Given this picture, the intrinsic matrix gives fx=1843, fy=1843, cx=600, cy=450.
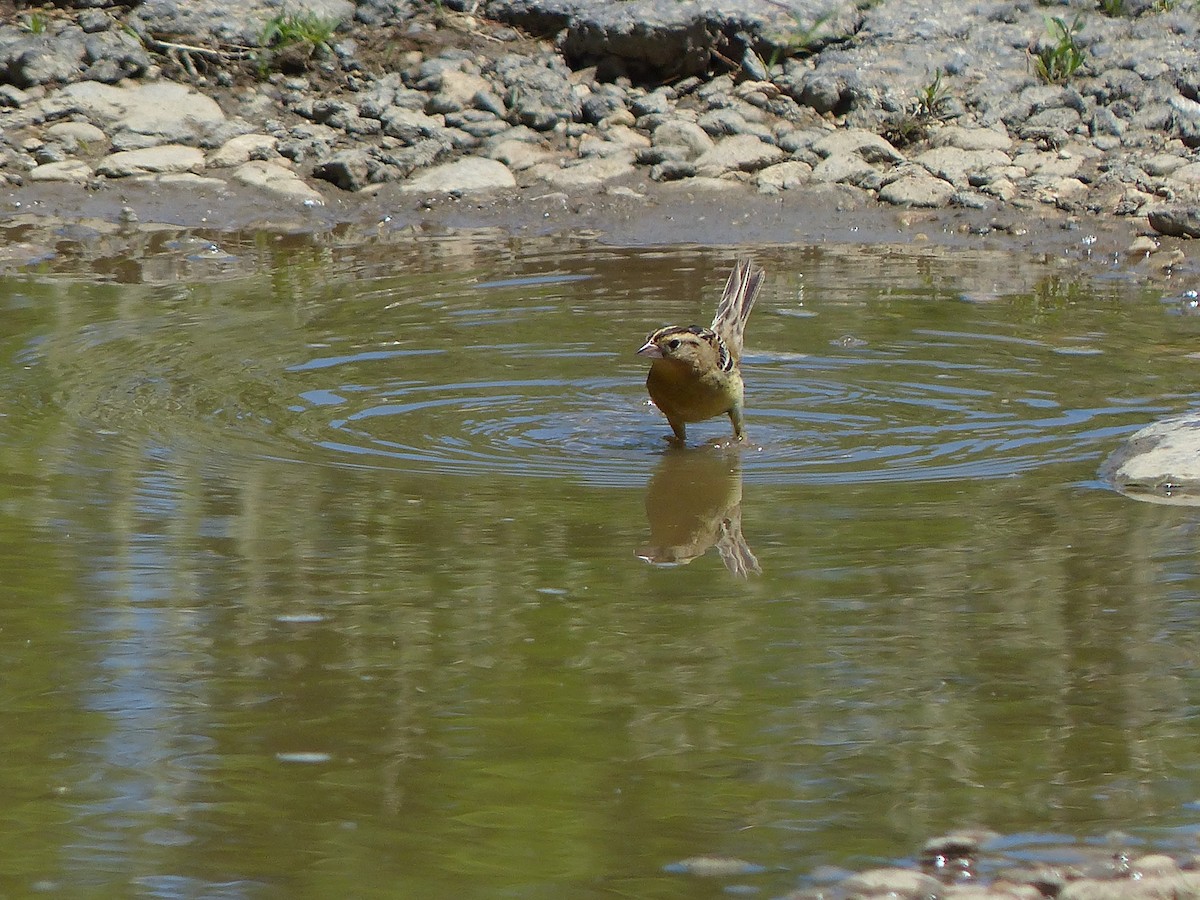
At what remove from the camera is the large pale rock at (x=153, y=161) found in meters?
12.8

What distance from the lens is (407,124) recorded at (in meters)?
13.2

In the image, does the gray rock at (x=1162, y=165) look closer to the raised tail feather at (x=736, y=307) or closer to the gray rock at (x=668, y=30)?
the gray rock at (x=668, y=30)

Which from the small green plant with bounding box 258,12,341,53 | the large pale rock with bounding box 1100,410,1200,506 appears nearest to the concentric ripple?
the large pale rock with bounding box 1100,410,1200,506

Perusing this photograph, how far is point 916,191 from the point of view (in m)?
12.6

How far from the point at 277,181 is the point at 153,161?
37.0 inches

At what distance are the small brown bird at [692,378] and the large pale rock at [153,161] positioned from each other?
6401 mm

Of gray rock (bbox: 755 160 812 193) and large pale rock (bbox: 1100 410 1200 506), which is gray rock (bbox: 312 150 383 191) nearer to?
gray rock (bbox: 755 160 812 193)

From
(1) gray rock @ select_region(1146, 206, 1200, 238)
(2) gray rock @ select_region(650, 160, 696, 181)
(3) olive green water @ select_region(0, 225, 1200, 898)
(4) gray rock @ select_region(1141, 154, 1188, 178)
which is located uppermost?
(4) gray rock @ select_region(1141, 154, 1188, 178)

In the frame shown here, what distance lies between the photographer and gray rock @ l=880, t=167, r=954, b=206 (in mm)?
12531

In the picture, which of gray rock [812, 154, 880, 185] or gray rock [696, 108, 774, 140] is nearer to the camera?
gray rock [812, 154, 880, 185]

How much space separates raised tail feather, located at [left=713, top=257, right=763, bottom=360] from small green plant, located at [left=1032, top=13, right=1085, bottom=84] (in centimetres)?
528

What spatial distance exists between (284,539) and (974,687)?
7.59 feet

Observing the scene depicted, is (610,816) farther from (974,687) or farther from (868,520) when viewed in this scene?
(868,520)

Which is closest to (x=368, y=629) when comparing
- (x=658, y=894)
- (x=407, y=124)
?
(x=658, y=894)
